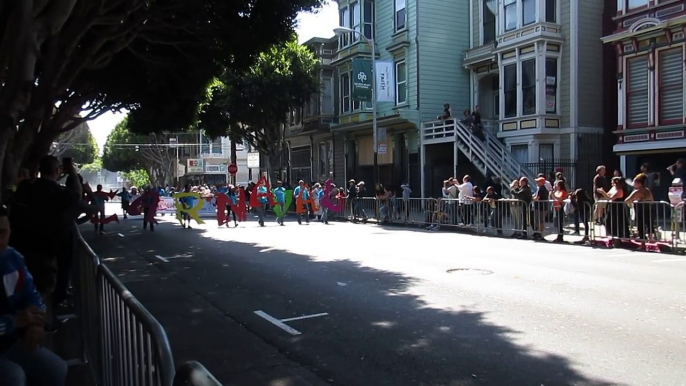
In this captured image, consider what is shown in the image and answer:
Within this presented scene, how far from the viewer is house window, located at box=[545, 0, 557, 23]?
24141 millimetres

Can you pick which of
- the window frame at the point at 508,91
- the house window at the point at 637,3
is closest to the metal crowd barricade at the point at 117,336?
the house window at the point at 637,3

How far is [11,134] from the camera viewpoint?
844 centimetres

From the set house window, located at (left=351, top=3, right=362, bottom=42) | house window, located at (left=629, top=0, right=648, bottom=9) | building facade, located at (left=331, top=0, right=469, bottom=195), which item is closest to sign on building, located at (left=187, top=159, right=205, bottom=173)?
building facade, located at (left=331, top=0, right=469, bottom=195)

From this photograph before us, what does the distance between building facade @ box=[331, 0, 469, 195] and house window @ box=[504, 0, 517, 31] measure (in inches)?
164

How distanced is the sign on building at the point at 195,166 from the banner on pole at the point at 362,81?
1924 inches

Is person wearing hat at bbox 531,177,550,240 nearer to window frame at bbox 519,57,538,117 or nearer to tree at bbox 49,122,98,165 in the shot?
window frame at bbox 519,57,538,117

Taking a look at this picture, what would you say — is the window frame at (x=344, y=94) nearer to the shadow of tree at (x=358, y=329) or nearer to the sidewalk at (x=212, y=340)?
the shadow of tree at (x=358, y=329)

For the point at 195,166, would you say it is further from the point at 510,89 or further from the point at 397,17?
the point at 510,89

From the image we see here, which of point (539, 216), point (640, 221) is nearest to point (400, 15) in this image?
point (539, 216)

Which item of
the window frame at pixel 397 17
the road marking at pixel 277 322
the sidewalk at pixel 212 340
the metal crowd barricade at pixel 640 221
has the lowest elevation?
the sidewalk at pixel 212 340

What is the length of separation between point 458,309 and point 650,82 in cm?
1678

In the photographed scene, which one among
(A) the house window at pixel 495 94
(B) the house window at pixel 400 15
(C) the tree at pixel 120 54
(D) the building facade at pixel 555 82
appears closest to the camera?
(C) the tree at pixel 120 54

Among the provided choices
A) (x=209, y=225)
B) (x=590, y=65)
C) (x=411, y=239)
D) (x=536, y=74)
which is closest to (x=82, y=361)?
(x=411, y=239)

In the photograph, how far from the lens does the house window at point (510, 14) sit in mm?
25016
